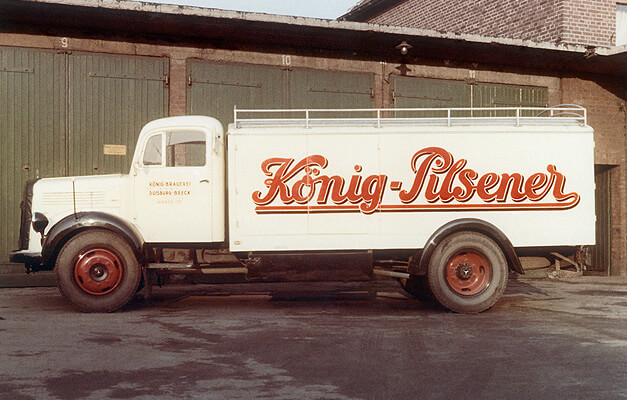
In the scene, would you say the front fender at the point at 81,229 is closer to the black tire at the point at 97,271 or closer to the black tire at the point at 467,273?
the black tire at the point at 97,271

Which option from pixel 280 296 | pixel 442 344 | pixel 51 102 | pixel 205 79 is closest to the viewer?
pixel 442 344

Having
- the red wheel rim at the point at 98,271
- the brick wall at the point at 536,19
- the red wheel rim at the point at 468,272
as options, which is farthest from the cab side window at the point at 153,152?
the brick wall at the point at 536,19

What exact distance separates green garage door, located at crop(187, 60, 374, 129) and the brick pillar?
12 centimetres

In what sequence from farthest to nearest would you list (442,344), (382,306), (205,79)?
(205,79), (382,306), (442,344)

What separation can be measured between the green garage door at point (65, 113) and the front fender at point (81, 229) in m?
3.75

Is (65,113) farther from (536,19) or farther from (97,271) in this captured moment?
(536,19)

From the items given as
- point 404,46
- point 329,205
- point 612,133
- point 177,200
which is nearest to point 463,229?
point 329,205

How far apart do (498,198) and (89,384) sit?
6181 millimetres

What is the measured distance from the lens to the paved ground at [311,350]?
5004 mm

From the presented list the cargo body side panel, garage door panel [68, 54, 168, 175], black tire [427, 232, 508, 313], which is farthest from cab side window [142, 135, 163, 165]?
black tire [427, 232, 508, 313]

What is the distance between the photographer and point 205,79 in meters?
13.2

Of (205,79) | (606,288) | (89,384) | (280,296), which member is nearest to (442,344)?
(89,384)

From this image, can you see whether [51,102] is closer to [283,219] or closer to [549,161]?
[283,219]

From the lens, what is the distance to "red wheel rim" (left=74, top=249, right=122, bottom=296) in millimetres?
8680
